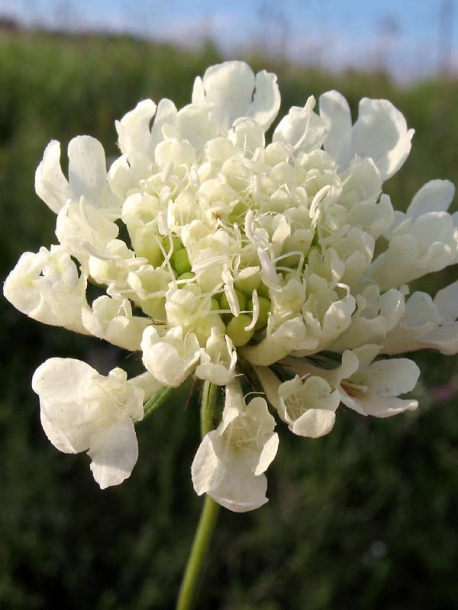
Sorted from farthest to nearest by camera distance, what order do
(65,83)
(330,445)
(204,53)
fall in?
1. (204,53)
2. (65,83)
3. (330,445)

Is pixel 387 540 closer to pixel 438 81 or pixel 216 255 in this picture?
pixel 216 255

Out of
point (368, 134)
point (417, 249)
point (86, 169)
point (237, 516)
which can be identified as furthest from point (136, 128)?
point (237, 516)

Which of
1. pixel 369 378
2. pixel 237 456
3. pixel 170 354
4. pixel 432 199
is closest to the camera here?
pixel 170 354

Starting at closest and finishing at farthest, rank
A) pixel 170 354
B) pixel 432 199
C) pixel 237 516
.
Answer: pixel 170 354, pixel 432 199, pixel 237 516

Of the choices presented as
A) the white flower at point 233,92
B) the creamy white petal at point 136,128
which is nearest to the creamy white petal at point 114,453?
the creamy white petal at point 136,128

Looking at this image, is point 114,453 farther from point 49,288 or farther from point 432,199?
point 432,199

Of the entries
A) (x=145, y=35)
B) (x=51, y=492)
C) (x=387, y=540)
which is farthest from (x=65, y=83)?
(x=387, y=540)

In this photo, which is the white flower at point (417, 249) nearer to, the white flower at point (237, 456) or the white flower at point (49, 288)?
the white flower at point (237, 456)

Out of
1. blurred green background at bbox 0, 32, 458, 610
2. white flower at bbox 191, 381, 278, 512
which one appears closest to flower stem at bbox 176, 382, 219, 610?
white flower at bbox 191, 381, 278, 512
